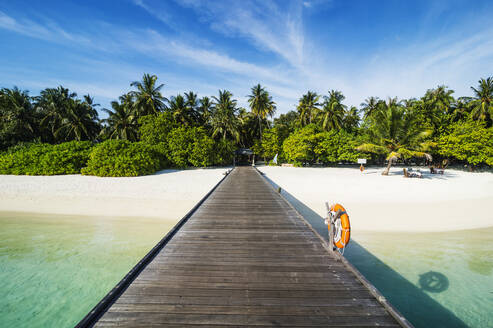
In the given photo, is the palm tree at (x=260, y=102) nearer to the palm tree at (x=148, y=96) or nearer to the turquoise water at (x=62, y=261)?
the palm tree at (x=148, y=96)

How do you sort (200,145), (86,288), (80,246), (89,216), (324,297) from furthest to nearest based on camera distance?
(200,145) → (89,216) → (80,246) → (86,288) → (324,297)

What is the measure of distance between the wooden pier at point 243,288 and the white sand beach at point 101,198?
5.82 m

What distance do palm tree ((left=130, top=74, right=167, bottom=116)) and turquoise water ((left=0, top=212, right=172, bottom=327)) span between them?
1070 inches

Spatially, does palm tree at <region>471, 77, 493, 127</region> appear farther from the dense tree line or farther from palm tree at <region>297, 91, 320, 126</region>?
palm tree at <region>297, 91, 320, 126</region>

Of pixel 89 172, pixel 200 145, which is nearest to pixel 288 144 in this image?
pixel 200 145

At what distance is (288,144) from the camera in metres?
34.1

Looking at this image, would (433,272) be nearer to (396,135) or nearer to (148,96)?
(396,135)

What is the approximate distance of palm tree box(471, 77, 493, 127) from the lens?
29750 millimetres

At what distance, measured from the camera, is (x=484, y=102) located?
29.8 meters

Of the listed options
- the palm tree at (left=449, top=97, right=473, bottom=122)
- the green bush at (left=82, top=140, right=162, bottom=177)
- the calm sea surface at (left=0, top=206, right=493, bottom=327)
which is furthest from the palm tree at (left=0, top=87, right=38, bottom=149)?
the palm tree at (left=449, top=97, right=473, bottom=122)

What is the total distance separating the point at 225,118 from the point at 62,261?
31419 millimetres

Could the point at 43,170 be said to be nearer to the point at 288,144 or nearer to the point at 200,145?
the point at 200,145

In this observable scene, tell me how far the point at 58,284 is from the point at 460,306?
999cm

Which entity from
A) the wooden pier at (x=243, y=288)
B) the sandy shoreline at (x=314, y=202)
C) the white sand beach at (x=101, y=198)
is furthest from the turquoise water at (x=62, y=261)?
the wooden pier at (x=243, y=288)
